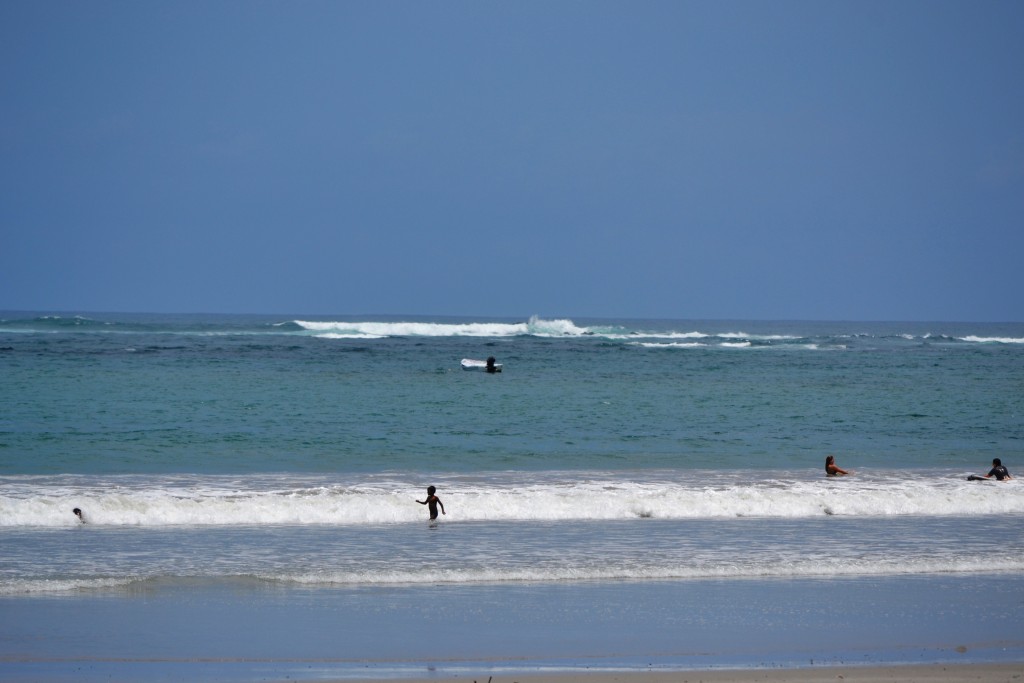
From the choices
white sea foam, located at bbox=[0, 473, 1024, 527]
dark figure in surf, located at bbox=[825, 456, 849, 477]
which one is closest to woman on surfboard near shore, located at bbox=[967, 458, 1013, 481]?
white sea foam, located at bbox=[0, 473, 1024, 527]

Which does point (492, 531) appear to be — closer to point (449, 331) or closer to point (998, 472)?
point (998, 472)

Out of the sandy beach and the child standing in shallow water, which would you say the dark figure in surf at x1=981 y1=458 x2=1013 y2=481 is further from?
the sandy beach

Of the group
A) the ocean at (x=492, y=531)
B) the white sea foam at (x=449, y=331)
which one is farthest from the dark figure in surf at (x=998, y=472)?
the white sea foam at (x=449, y=331)

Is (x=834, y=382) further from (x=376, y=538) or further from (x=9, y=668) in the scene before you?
(x=9, y=668)

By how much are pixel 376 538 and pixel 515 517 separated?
8.01 ft

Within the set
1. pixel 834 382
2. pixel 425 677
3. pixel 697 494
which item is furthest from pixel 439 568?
pixel 834 382

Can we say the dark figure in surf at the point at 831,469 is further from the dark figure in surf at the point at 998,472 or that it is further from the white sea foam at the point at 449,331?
the white sea foam at the point at 449,331

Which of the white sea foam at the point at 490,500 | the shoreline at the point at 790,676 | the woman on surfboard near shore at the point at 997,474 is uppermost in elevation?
the woman on surfboard near shore at the point at 997,474

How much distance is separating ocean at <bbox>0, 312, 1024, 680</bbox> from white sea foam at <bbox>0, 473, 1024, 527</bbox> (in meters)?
0.05

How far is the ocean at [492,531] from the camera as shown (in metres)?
8.29

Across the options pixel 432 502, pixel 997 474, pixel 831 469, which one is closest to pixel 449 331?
pixel 831 469

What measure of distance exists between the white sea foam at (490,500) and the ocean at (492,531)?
2.0 inches

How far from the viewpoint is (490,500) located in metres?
14.8

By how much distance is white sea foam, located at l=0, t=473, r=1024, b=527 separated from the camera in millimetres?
13781
